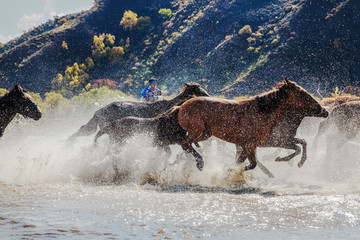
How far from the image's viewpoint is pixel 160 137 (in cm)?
909

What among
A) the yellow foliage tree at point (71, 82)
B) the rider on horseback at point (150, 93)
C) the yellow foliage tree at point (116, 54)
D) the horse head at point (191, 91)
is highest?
the yellow foliage tree at point (116, 54)

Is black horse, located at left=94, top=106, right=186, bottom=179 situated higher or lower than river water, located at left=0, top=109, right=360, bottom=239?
higher

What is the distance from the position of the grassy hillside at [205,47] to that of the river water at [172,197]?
70.6 ft

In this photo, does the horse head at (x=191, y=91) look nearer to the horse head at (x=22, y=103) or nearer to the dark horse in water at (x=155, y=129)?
the dark horse in water at (x=155, y=129)

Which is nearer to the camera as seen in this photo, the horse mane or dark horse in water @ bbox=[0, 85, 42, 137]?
the horse mane

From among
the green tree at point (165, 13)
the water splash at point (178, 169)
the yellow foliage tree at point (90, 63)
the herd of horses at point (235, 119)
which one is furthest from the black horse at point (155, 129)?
the green tree at point (165, 13)

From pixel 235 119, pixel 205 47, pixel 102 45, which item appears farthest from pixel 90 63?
pixel 235 119

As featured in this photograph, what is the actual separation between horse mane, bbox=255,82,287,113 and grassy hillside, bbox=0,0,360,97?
23043 millimetres

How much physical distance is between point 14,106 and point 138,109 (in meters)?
3.05

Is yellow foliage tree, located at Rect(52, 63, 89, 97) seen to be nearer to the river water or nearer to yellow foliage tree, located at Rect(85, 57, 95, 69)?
yellow foliage tree, located at Rect(85, 57, 95, 69)

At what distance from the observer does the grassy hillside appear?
31.9 metres

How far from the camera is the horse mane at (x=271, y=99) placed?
775cm

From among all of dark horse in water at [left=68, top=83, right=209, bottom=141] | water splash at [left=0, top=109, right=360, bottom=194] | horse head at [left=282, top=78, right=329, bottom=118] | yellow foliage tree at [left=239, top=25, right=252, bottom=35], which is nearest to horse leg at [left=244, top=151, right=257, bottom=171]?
water splash at [left=0, top=109, right=360, bottom=194]

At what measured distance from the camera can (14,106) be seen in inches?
353
